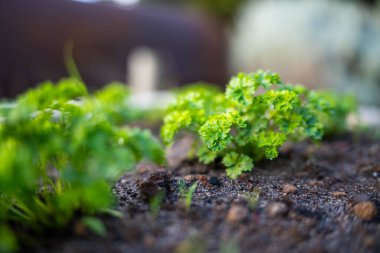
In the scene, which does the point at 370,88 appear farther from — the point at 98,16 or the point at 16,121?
the point at 16,121

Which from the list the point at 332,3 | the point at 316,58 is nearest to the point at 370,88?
the point at 316,58

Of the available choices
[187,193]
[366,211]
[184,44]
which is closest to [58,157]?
[187,193]

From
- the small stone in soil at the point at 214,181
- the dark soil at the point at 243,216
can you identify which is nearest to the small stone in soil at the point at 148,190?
the dark soil at the point at 243,216

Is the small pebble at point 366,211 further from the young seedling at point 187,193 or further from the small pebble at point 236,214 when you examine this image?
the young seedling at point 187,193

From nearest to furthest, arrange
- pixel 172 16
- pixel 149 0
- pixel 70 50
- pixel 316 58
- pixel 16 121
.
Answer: pixel 16 121 < pixel 70 50 < pixel 316 58 < pixel 172 16 < pixel 149 0

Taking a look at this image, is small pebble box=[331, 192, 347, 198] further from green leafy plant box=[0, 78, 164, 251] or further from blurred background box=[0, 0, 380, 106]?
blurred background box=[0, 0, 380, 106]

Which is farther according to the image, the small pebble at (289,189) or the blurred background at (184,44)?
the blurred background at (184,44)
